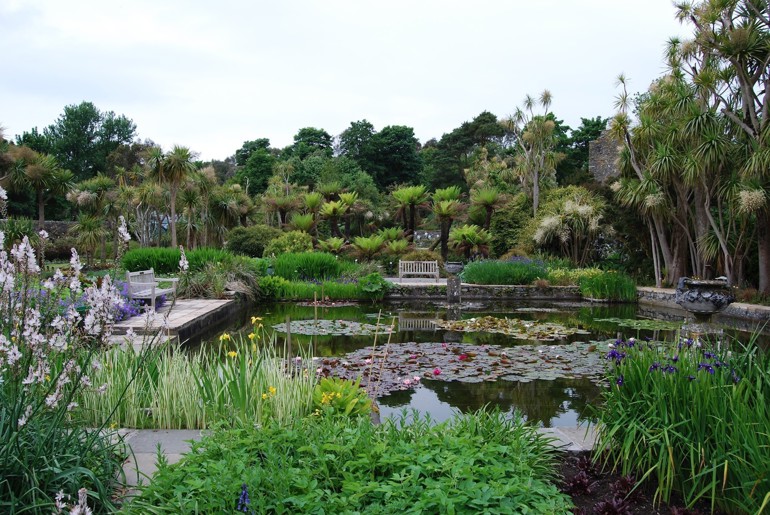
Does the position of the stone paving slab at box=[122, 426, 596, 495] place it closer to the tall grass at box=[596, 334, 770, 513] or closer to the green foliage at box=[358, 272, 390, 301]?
the tall grass at box=[596, 334, 770, 513]

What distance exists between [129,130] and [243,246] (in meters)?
29.0

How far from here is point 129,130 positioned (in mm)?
41594

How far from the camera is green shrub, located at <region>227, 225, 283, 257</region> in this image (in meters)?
18.2

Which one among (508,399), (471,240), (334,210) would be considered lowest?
(508,399)

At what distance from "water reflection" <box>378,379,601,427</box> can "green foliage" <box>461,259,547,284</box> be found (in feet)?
27.1

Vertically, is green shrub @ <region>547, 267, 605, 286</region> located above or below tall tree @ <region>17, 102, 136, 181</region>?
below

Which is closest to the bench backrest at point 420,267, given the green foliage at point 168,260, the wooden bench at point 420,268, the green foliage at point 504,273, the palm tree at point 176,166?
the wooden bench at point 420,268

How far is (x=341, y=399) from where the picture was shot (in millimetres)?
2877

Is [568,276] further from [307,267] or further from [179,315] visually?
[179,315]

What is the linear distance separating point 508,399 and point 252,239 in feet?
48.8

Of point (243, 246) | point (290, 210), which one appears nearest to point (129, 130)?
point (290, 210)

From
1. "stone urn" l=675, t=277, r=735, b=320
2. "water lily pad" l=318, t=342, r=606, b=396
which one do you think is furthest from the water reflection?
"stone urn" l=675, t=277, r=735, b=320

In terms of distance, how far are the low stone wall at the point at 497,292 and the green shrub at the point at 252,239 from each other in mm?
7121

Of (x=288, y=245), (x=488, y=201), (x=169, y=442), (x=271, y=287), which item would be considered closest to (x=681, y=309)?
(x=488, y=201)
